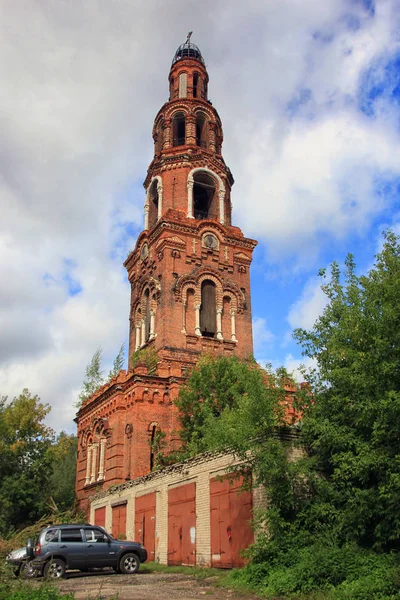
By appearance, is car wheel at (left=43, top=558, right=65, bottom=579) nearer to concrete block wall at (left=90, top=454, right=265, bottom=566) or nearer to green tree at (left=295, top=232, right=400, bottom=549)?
concrete block wall at (left=90, top=454, right=265, bottom=566)

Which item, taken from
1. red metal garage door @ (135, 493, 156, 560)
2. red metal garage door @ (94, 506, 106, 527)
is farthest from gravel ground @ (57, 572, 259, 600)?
red metal garage door @ (94, 506, 106, 527)

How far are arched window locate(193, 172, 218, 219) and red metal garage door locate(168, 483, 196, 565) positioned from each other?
20034 mm

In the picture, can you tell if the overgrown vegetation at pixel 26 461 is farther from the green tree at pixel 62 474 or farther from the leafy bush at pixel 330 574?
the leafy bush at pixel 330 574

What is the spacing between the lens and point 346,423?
1313 centimetres

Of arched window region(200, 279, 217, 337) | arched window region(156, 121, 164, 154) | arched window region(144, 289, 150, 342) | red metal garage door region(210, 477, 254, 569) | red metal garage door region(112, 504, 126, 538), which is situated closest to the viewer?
red metal garage door region(210, 477, 254, 569)

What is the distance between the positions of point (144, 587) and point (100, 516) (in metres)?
12.8

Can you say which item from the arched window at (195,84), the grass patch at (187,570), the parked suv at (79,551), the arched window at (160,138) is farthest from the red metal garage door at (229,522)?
the arched window at (195,84)

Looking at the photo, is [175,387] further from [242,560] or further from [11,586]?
[11,586]

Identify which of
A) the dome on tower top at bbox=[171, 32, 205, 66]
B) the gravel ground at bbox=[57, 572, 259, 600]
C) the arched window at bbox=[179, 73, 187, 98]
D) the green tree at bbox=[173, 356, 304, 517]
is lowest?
the gravel ground at bbox=[57, 572, 259, 600]

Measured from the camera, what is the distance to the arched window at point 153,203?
116 ft

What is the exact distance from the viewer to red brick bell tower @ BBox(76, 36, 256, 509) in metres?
26.3

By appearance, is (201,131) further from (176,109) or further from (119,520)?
(119,520)

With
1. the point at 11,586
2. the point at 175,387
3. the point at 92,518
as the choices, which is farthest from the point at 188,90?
the point at 11,586

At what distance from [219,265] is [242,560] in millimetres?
20314
